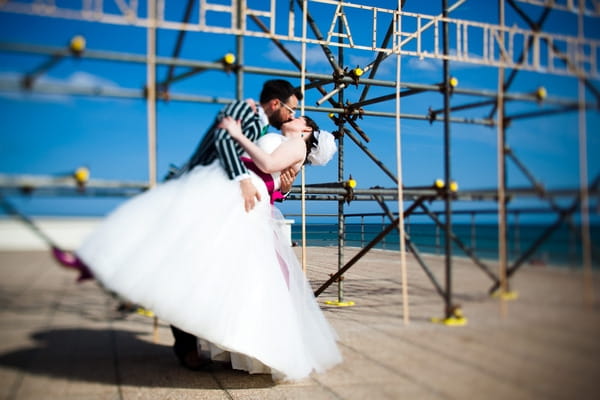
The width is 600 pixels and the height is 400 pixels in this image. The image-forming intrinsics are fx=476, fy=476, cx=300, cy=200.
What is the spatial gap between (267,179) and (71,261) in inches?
40.3

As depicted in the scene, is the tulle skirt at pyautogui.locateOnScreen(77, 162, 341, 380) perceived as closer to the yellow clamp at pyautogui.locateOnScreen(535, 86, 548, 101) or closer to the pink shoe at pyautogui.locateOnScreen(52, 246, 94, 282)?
the pink shoe at pyautogui.locateOnScreen(52, 246, 94, 282)

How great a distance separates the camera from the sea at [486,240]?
4.88ft

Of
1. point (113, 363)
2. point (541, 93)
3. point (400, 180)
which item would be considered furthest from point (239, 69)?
point (113, 363)

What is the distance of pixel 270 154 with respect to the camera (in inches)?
92.0

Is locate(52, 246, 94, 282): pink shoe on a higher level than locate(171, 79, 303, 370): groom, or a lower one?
lower

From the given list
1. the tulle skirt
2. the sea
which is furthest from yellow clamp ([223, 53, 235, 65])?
the sea

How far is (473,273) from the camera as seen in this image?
193cm

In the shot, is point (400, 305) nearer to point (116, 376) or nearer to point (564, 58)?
point (564, 58)

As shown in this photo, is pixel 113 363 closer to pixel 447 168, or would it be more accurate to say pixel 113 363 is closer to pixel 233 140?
pixel 233 140

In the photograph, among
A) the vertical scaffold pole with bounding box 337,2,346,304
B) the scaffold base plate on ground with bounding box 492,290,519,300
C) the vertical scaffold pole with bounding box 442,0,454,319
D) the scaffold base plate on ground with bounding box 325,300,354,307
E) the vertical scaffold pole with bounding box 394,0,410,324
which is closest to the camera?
the scaffold base plate on ground with bounding box 492,290,519,300

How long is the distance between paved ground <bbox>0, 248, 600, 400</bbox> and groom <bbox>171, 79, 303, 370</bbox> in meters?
0.74

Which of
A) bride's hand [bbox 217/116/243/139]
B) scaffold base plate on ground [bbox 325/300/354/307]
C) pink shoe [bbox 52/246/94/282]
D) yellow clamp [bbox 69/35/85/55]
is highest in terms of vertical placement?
yellow clamp [bbox 69/35/85/55]

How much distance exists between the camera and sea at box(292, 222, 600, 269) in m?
1.49

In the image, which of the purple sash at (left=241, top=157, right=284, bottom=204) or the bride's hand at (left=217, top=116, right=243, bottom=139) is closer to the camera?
the bride's hand at (left=217, top=116, right=243, bottom=139)
